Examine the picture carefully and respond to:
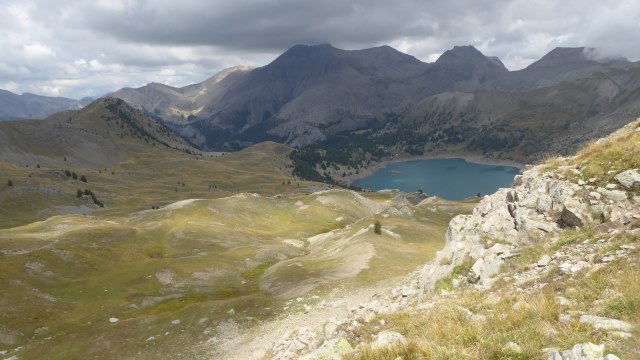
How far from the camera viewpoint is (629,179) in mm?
26922

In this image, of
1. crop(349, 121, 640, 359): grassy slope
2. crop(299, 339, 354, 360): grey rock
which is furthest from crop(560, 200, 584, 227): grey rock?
crop(299, 339, 354, 360): grey rock

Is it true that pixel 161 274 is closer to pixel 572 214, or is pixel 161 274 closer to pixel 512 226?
pixel 512 226

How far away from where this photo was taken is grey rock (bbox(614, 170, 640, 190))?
26619mm

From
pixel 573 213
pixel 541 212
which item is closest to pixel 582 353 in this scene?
pixel 573 213

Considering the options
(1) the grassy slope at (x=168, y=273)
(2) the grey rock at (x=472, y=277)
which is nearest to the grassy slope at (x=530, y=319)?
(2) the grey rock at (x=472, y=277)

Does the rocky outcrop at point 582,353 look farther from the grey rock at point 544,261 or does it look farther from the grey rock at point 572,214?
the grey rock at point 572,214

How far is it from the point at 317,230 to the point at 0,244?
7895cm

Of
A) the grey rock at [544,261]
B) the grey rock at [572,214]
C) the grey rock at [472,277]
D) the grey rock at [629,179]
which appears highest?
the grey rock at [629,179]

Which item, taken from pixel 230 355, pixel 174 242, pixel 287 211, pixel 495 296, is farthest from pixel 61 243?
pixel 495 296

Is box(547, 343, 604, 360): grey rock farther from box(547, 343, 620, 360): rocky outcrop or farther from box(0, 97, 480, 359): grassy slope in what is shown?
box(0, 97, 480, 359): grassy slope

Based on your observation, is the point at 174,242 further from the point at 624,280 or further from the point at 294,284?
the point at 624,280

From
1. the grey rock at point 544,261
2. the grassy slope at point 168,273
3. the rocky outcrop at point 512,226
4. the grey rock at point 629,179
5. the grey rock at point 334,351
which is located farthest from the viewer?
the grassy slope at point 168,273

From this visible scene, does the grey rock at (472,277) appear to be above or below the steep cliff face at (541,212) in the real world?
below

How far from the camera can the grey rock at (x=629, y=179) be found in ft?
87.3
